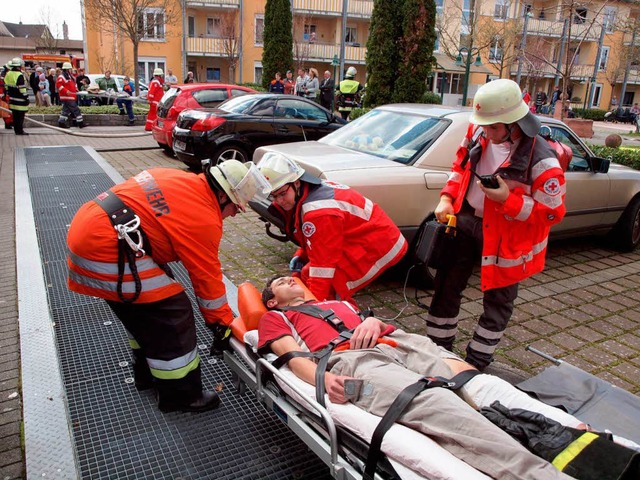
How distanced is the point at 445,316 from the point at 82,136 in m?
13.6

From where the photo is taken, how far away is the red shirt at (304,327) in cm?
301

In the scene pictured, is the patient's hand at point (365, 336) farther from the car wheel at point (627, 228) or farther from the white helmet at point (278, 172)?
the car wheel at point (627, 228)

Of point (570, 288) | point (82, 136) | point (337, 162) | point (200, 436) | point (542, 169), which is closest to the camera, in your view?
point (200, 436)

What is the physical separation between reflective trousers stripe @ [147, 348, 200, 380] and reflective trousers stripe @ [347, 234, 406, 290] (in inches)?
51.4

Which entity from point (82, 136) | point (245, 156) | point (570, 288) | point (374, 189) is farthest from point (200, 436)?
point (82, 136)

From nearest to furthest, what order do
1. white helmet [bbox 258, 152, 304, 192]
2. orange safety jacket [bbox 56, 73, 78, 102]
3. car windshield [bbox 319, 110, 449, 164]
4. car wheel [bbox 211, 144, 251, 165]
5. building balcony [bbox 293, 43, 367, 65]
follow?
1. white helmet [bbox 258, 152, 304, 192]
2. car windshield [bbox 319, 110, 449, 164]
3. car wheel [bbox 211, 144, 251, 165]
4. orange safety jacket [bbox 56, 73, 78, 102]
5. building balcony [bbox 293, 43, 367, 65]

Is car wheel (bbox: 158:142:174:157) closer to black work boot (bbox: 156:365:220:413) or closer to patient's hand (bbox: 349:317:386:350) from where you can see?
black work boot (bbox: 156:365:220:413)

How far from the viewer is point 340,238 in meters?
3.59

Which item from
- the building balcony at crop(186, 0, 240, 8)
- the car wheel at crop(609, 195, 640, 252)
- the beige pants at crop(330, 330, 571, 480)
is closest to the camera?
the beige pants at crop(330, 330, 571, 480)

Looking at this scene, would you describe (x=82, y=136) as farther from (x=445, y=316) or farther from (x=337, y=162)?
(x=445, y=316)

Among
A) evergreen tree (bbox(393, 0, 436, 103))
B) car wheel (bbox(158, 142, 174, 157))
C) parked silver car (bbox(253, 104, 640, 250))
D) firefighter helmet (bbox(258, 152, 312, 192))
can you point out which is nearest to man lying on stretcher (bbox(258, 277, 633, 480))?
firefighter helmet (bbox(258, 152, 312, 192))

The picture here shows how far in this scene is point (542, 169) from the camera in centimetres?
335

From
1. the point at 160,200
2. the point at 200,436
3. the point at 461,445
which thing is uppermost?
the point at 160,200

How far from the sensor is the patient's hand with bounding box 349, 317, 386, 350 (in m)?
2.84
